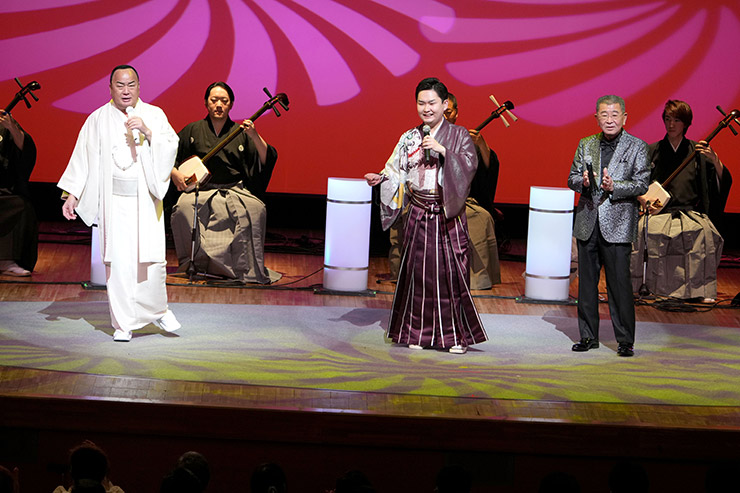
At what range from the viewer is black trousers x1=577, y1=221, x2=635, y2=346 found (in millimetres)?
5555

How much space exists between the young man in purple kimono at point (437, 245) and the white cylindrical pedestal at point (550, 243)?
4.73ft

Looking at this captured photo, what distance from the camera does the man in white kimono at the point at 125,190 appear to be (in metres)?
5.57

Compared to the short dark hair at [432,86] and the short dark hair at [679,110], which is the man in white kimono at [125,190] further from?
the short dark hair at [679,110]

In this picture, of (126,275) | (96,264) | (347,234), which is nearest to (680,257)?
(347,234)

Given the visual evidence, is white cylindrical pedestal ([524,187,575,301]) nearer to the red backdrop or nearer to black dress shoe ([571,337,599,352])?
black dress shoe ([571,337,599,352])

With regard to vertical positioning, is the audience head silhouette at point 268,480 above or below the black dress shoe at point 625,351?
above

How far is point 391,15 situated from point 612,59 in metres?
1.90

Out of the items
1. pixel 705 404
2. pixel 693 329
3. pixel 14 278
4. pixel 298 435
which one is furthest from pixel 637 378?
pixel 14 278

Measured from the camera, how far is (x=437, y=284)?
555cm

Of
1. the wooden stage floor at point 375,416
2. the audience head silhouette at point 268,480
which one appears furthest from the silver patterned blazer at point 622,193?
the audience head silhouette at point 268,480

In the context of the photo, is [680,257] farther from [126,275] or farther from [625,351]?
[126,275]

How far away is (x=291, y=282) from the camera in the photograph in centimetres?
743

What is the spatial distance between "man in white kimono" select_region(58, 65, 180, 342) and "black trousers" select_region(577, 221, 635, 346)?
7.59 ft

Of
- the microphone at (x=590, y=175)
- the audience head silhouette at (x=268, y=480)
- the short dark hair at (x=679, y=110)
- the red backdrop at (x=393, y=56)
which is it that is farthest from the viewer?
the red backdrop at (x=393, y=56)
